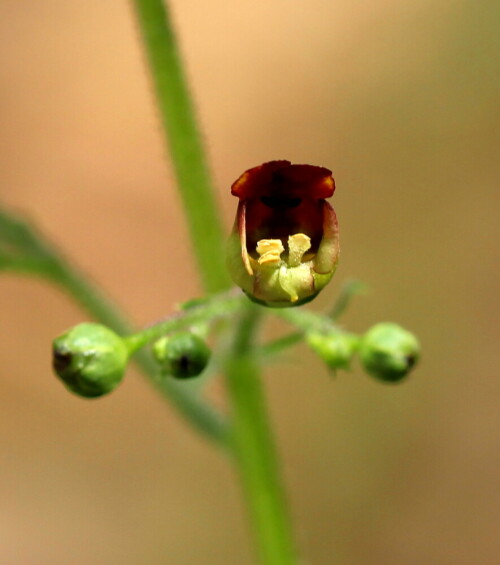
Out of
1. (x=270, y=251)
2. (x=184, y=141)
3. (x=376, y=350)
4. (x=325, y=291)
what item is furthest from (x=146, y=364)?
(x=325, y=291)

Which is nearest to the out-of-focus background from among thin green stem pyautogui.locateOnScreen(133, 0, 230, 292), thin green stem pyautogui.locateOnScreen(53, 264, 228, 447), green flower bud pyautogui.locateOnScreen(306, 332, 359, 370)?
thin green stem pyautogui.locateOnScreen(53, 264, 228, 447)

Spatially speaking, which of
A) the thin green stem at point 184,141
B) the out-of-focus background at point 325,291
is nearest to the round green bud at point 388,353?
the thin green stem at point 184,141

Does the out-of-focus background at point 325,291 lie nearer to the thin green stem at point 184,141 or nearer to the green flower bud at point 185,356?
the thin green stem at point 184,141

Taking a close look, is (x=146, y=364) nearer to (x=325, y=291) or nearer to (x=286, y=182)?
(x=286, y=182)

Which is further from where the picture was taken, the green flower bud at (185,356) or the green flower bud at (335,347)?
the green flower bud at (335,347)

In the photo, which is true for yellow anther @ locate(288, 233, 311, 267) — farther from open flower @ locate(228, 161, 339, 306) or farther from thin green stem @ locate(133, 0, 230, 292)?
thin green stem @ locate(133, 0, 230, 292)
